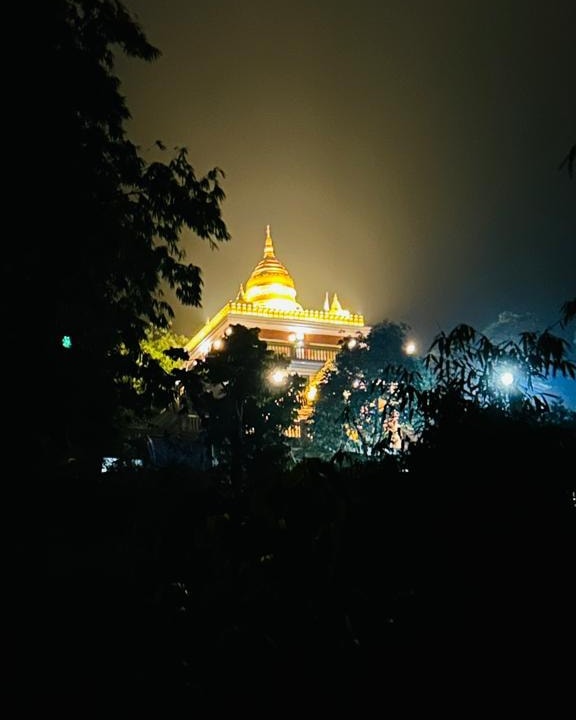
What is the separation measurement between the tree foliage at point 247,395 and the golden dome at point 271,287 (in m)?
Answer: 32.1

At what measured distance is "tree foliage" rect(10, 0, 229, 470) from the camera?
8.94m

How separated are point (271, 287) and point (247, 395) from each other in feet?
116

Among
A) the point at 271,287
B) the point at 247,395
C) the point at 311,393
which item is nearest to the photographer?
the point at 247,395

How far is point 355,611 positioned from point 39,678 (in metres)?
1.96

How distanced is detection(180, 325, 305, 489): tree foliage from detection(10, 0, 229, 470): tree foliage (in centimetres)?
729

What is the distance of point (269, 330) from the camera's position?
46469 mm

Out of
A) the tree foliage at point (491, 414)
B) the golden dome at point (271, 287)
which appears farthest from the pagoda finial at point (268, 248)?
the tree foliage at point (491, 414)

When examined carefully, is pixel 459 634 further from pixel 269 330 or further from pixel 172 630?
pixel 269 330

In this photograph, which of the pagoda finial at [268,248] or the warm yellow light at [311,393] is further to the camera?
the pagoda finial at [268,248]

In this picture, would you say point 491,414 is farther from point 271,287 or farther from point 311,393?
point 271,287

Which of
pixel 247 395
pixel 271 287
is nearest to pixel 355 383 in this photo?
pixel 247 395

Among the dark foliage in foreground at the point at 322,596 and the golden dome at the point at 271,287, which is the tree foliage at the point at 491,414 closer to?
→ the dark foliage in foreground at the point at 322,596

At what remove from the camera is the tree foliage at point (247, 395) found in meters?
19.1

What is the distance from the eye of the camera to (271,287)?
55.0 meters
